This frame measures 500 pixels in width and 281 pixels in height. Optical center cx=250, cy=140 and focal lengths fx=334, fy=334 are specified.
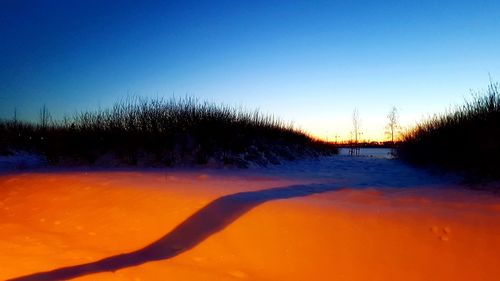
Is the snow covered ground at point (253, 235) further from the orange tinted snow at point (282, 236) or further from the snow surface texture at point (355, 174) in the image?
the snow surface texture at point (355, 174)

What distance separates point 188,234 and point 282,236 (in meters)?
0.82

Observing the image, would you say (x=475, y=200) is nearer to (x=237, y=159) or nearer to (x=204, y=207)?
(x=204, y=207)

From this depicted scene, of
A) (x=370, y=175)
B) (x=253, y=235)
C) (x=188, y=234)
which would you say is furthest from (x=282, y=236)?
(x=370, y=175)

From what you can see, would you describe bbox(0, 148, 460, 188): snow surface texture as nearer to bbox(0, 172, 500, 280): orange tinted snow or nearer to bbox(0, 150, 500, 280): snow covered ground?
bbox(0, 150, 500, 280): snow covered ground

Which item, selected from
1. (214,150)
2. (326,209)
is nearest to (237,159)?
(214,150)

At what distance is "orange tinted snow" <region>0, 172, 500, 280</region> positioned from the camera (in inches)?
86.1

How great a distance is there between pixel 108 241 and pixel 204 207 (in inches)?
36.6

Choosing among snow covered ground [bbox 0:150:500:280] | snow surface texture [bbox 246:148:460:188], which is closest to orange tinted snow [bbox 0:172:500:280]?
snow covered ground [bbox 0:150:500:280]

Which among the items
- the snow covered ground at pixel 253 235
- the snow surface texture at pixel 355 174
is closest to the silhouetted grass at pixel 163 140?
the snow surface texture at pixel 355 174

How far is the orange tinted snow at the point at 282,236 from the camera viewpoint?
7.18ft

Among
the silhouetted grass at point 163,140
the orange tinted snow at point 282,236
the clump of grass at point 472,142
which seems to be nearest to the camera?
the orange tinted snow at point 282,236

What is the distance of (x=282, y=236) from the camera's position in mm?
2699

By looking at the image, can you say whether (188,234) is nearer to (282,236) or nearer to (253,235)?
(253,235)

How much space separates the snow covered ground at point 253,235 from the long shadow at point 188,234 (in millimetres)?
10
